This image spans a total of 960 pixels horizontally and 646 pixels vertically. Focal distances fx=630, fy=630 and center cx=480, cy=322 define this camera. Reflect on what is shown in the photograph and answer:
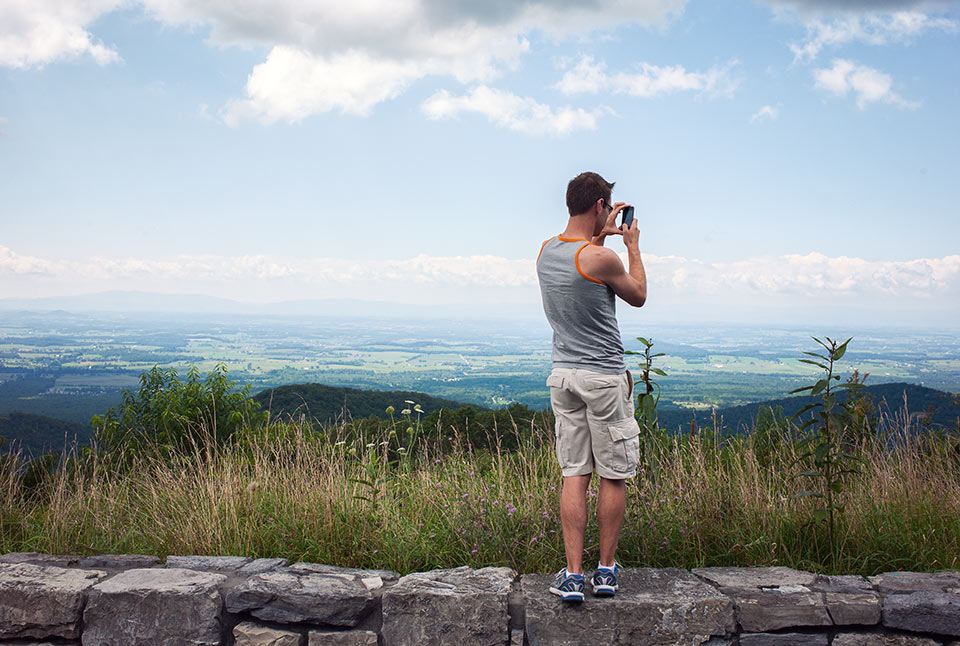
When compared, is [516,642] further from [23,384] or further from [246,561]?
[23,384]

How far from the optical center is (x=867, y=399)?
6422 millimetres

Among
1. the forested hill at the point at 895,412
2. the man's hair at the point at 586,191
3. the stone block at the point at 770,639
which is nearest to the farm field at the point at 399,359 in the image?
the forested hill at the point at 895,412

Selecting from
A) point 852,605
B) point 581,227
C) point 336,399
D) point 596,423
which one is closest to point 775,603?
point 852,605

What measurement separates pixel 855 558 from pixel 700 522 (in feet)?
3.09

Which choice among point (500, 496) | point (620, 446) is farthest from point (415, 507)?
point (620, 446)

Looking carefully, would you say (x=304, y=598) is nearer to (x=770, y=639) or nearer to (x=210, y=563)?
(x=210, y=563)

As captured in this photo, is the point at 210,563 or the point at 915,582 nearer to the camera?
the point at 915,582

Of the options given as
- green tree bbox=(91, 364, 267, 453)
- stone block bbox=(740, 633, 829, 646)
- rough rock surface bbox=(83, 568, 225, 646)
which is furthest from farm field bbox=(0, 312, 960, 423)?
rough rock surface bbox=(83, 568, 225, 646)

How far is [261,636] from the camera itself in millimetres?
3428

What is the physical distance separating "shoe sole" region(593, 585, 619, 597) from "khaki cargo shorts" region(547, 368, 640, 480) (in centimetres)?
55

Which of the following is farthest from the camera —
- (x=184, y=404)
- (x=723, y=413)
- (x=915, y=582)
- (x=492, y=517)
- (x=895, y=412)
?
(x=184, y=404)

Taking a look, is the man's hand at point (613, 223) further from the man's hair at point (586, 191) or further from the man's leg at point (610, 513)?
the man's leg at point (610, 513)

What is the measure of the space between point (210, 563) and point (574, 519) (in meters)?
2.26

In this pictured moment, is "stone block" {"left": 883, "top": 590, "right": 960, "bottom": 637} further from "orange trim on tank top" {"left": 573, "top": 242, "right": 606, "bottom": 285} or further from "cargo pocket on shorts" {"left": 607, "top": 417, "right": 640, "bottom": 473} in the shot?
"orange trim on tank top" {"left": 573, "top": 242, "right": 606, "bottom": 285}
